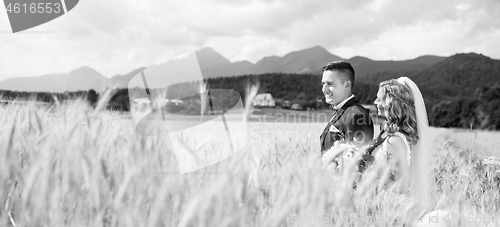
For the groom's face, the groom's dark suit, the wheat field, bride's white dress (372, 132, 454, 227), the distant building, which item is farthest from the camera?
the groom's face

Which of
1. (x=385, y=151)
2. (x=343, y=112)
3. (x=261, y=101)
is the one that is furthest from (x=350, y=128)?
(x=261, y=101)

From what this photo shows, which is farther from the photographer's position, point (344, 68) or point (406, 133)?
point (344, 68)

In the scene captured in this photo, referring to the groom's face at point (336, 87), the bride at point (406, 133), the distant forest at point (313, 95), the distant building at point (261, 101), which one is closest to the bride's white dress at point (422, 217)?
the bride at point (406, 133)

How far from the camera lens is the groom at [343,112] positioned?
349cm

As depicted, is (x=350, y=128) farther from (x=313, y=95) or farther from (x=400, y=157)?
(x=313, y=95)

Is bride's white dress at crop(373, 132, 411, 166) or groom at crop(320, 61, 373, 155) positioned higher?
groom at crop(320, 61, 373, 155)

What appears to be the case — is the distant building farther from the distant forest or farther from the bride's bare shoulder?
the bride's bare shoulder

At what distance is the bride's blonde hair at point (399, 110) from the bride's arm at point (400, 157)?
100 mm

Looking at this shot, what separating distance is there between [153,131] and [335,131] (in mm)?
2334

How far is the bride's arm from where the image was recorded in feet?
9.91

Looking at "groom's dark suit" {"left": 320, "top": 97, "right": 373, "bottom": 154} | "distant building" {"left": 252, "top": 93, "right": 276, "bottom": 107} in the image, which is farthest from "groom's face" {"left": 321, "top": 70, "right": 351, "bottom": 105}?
"distant building" {"left": 252, "top": 93, "right": 276, "bottom": 107}

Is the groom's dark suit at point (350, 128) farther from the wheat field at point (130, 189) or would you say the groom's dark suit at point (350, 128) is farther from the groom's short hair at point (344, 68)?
the wheat field at point (130, 189)

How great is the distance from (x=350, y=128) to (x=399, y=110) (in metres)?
0.49

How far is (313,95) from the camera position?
5419cm
